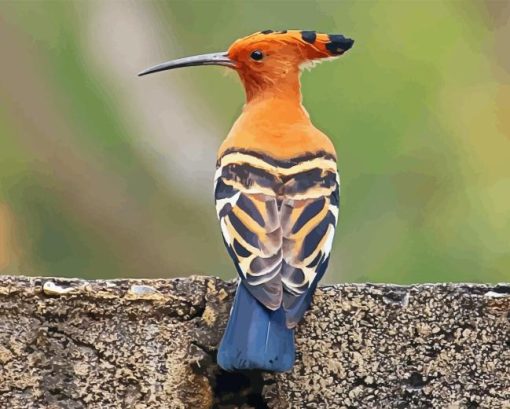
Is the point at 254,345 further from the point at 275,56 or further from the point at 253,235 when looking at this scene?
the point at 275,56

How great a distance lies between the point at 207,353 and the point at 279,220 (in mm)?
310

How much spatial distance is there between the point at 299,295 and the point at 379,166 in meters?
3.37

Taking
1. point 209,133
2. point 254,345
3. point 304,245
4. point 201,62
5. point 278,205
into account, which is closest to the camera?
point 254,345

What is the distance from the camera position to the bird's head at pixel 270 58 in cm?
273

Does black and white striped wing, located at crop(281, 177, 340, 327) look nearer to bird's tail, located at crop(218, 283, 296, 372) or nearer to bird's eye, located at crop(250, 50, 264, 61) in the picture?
bird's tail, located at crop(218, 283, 296, 372)

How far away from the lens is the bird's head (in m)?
2.73

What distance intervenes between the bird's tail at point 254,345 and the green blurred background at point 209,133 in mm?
3093

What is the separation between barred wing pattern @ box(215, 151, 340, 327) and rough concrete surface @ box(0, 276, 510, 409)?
0.08 m

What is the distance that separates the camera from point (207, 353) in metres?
1.87

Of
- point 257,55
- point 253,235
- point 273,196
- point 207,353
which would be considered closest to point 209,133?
point 257,55

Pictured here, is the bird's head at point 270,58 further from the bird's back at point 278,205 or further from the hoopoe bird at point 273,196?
the bird's back at point 278,205

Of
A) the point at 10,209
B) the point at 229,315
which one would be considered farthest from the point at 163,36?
the point at 229,315

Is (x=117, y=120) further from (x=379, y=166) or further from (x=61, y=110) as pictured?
(x=379, y=166)

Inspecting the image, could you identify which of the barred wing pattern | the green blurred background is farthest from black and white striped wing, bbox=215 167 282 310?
the green blurred background
